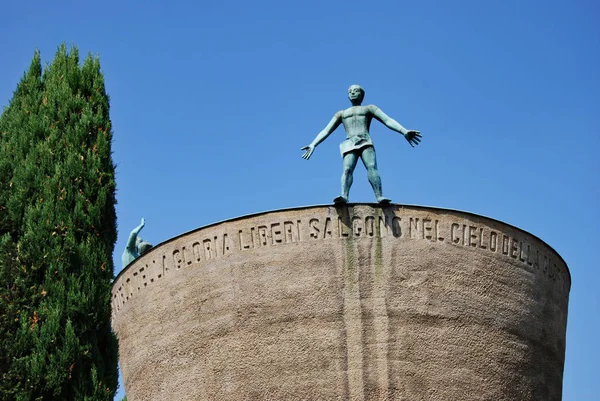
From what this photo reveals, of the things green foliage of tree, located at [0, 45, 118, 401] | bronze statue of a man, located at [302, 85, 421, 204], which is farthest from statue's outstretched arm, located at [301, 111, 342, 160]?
green foliage of tree, located at [0, 45, 118, 401]

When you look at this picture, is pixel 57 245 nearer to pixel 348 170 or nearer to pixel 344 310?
pixel 344 310

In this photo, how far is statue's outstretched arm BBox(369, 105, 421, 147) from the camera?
1419 cm

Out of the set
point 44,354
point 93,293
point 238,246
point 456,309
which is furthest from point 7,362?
point 456,309

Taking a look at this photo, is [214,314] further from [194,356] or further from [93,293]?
[93,293]

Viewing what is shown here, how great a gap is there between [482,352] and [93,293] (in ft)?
17.3

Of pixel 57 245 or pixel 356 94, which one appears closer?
pixel 57 245

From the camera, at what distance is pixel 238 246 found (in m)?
13.4

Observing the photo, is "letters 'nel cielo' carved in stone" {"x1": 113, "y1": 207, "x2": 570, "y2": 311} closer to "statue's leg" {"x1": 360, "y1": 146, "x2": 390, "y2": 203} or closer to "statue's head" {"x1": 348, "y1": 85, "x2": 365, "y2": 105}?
"statue's leg" {"x1": 360, "y1": 146, "x2": 390, "y2": 203}

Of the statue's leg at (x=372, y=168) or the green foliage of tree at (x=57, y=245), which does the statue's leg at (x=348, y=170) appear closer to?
the statue's leg at (x=372, y=168)

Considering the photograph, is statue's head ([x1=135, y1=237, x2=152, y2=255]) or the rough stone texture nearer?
the rough stone texture

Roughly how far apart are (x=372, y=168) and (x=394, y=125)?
2.37 feet

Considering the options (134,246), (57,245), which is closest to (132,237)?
(134,246)

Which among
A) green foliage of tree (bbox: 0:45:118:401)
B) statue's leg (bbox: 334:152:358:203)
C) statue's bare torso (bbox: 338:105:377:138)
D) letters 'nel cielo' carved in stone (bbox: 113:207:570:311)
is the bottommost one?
green foliage of tree (bbox: 0:45:118:401)

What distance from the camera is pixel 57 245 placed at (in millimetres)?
10258
